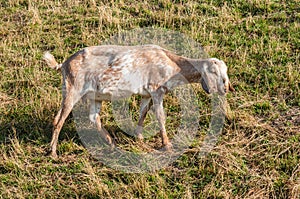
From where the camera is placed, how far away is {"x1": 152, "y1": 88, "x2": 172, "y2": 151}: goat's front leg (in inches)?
309

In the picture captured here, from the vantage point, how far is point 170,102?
9.36m

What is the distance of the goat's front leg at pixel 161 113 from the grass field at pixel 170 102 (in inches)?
12.6

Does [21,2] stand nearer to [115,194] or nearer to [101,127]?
[101,127]

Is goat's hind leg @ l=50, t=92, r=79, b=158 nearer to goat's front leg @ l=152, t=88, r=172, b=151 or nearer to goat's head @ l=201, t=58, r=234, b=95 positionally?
goat's front leg @ l=152, t=88, r=172, b=151

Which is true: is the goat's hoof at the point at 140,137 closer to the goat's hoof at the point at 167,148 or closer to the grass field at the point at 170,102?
the goat's hoof at the point at 167,148

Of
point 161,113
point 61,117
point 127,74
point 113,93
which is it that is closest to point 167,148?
point 161,113

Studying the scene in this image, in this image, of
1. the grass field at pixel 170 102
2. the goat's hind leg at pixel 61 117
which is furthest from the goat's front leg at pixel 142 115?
the goat's hind leg at pixel 61 117

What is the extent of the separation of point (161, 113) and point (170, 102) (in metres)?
1.46

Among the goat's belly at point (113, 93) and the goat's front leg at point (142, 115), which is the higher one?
the goat's belly at point (113, 93)

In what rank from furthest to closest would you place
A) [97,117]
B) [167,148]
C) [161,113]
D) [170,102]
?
[170,102]
[97,117]
[167,148]
[161,113]

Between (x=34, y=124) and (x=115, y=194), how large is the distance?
2.39 meters

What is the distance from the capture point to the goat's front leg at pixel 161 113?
309 inches

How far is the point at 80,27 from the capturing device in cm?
1219

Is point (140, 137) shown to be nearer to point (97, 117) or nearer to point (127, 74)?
point (97, 117)
